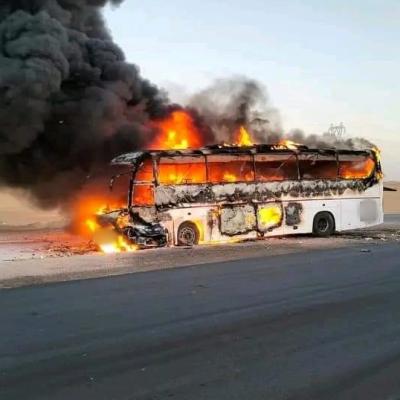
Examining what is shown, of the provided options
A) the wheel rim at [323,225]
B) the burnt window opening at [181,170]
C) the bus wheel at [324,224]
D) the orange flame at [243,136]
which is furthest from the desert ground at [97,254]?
the orange flame at [243,136]

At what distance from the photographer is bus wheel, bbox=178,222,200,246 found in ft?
54.3

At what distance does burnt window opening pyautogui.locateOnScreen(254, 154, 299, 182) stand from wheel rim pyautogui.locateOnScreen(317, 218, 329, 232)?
1.76 meters

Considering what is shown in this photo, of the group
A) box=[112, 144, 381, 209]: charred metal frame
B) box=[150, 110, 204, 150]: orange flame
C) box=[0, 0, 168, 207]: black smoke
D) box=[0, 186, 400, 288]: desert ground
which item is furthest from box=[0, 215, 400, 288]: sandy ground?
box=[150, 110, 204, 150]: orange flame

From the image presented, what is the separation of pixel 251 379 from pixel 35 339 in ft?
8.16

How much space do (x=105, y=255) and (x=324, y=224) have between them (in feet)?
27.4

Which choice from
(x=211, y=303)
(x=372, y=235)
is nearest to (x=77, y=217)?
(x=372, y=235)

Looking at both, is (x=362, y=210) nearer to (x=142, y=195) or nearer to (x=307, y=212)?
(x=307, y=212)

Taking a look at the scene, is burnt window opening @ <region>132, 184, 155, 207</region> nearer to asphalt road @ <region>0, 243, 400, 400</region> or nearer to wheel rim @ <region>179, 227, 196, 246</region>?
wheel rim @ <region>179, 227, 196, 246</region>

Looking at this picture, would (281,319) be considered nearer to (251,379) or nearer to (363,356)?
(363,356)

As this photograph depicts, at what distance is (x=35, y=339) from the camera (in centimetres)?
605

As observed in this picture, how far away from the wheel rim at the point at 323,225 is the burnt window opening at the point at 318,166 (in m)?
1.42

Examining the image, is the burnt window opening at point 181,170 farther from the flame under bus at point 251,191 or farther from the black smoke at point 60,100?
the black smoke at point 60,100

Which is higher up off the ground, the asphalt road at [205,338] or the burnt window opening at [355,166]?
the burnt window opening at [355,166]

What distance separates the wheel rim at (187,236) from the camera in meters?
16.6
